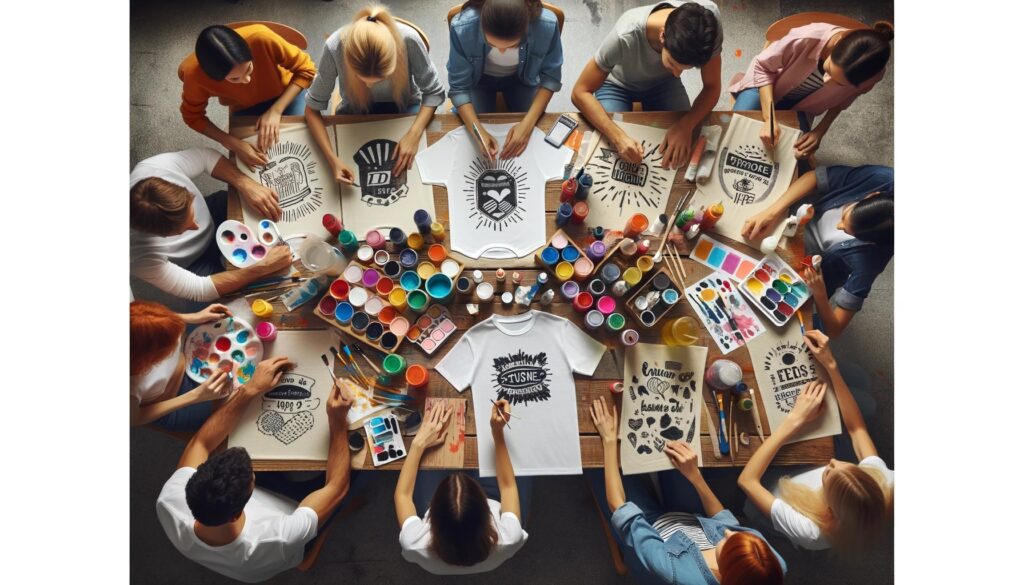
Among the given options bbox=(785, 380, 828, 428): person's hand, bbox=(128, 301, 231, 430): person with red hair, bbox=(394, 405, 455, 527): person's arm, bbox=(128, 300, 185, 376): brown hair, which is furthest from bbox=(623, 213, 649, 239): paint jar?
bbox=(128, 300, 185, 376): brown hair

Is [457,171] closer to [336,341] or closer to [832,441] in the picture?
[336,341]

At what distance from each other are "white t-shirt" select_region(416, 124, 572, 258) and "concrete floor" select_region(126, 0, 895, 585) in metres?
0.88

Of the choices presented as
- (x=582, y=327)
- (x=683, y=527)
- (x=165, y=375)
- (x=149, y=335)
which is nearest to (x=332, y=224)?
(x=149, y=335)

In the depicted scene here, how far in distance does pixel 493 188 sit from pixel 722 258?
37.0 inches

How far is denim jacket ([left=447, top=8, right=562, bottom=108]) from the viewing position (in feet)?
6.25

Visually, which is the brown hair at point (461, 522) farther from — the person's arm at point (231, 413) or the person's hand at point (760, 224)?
the person's hand at point (760, 224)

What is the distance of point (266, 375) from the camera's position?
183 centimetres

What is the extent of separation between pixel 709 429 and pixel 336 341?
1435 mm

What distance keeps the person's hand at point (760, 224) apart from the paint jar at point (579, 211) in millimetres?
629

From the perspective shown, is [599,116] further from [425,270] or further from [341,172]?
[341,172]

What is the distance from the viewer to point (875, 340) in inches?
103

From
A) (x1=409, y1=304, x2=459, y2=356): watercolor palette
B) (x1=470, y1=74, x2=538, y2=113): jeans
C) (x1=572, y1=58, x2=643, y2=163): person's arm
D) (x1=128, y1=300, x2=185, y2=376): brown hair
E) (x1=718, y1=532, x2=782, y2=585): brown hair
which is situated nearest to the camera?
(x1=718, y1=532, x2=782, y2=585): brown hair

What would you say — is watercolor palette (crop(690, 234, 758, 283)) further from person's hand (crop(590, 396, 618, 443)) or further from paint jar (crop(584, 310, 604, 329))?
person's hand (crop(590, 396, 618, 443))
